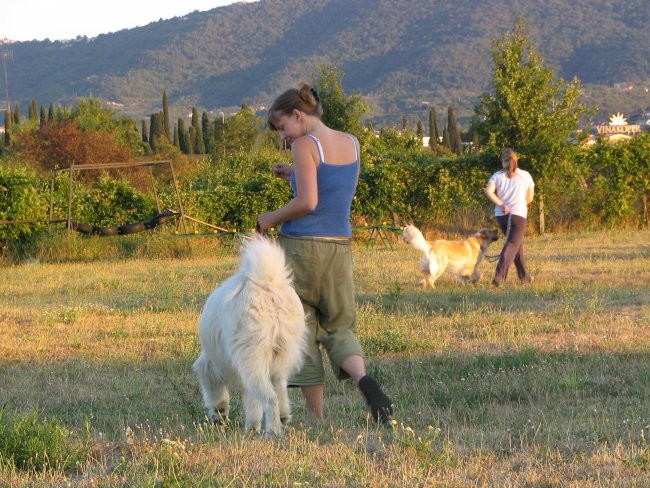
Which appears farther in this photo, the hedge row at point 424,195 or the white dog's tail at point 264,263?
the hedge row at point 424,195

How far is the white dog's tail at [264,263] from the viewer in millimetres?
5559

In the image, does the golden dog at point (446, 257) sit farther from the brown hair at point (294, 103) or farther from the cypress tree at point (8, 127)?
the cypress tree at point (8, 127)

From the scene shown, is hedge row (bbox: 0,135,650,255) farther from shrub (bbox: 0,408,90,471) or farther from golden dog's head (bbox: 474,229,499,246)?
shrub (bbox: 0,408,90,471)

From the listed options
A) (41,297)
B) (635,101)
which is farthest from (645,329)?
(635,101)

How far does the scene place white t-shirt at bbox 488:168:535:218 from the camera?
1367 centimetres

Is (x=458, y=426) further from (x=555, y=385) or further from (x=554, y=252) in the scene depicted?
(x=554, y=252)

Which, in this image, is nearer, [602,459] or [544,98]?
[602,459]

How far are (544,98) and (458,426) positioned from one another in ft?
65.5

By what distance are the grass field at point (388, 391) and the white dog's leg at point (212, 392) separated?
0.12 m

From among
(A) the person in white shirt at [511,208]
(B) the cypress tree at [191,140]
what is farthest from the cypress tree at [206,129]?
(A) the person in white shirt at [511,208]

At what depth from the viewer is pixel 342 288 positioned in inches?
237

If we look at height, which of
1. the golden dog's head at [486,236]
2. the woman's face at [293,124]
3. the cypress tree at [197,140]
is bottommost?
the golden dog's head at [486,236]

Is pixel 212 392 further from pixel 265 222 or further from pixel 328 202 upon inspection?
pixel 328 202

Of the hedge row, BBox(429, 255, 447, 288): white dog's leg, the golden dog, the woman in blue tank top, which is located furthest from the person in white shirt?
the hedge row
